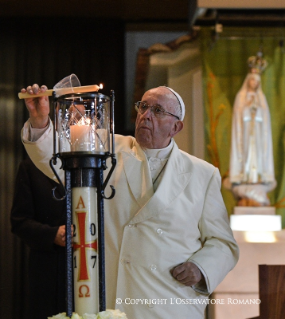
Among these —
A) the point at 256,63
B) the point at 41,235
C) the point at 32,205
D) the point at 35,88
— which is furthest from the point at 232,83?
the point at 35,88

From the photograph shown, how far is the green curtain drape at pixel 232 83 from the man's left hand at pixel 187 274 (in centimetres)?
334

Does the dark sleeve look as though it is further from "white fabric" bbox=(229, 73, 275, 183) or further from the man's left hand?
"white fabric" bbox=(229, 73, 275, 183)

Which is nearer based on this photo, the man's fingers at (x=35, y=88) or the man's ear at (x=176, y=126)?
the man's fingers at (x=35, y=88)

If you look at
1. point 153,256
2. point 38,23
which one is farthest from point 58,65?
point 153,256

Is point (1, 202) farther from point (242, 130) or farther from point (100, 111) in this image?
point (100, 111)

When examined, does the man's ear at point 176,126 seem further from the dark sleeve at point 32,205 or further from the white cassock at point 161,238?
the dark sleeve at point 32,205

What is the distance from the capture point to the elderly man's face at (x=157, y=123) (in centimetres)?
212

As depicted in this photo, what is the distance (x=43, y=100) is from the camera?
1.64 metres

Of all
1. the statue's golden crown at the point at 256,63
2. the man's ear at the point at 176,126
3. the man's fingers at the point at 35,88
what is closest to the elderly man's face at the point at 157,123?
the man's ear at the point at 176,126

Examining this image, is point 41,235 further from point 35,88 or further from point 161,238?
point 35,88

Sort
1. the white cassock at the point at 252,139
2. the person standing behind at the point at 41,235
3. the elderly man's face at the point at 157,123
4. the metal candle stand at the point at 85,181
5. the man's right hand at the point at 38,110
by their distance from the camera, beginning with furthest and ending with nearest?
the white cassock at the point at 252,139 < the person standing behind at the point at 41,235 < the elderly man's face at the point at 157,123 < the man's right hand at the point at 38,110 < the metal candle stand at the point at 85,181

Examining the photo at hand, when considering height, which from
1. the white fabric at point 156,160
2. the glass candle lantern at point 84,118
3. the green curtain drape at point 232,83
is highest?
the green curtain drape at point 232,83

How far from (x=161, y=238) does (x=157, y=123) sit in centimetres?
45

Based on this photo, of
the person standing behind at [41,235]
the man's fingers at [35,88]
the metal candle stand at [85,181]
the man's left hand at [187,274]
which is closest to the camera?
the metal candle stand at [85,181]
